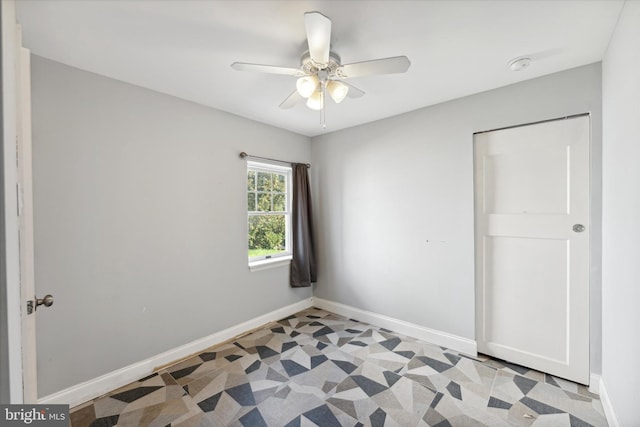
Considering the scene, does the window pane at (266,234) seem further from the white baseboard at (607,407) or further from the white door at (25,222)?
the white baseboard at (607,407)

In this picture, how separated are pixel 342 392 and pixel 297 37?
243 cm

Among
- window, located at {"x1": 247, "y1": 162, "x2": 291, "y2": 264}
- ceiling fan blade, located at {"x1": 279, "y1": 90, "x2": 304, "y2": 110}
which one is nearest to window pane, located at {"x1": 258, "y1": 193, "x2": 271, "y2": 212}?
window, located at {"x1": 247, "y1": 162, "x2": 291, "y2": 264}

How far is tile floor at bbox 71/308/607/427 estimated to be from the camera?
1.73 metres

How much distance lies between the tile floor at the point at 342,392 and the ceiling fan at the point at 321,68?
2.10 meters

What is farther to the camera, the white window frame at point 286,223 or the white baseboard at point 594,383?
the white window frame at point 286,223

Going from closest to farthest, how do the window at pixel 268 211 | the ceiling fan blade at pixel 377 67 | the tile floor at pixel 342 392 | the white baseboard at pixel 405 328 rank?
the ceiling fan blade at pixel 377 67 → the tile floor at pixel 342 392 → the white baseboard at pixel 405 328 → the window at pixel 268 211

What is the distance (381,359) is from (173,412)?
1.65 m

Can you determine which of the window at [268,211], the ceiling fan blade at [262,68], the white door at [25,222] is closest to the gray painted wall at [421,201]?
the window at [268,211]

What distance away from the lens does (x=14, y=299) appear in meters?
0.64

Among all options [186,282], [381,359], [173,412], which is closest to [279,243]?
[186,282]

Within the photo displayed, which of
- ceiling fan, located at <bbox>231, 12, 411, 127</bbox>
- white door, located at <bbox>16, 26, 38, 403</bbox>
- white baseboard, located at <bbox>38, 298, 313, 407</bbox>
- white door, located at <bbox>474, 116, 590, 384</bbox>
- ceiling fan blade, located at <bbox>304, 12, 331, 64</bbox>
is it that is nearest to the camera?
white door, located at <bbox>16, 26, 38, 403</bbox>

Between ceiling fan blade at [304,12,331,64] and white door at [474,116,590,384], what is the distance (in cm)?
177

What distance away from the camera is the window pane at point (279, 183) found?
3476 mm

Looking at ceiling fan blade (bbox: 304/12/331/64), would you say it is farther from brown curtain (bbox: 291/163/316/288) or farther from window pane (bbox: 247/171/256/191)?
brown curtain (bbox: 291/163/316/288)
